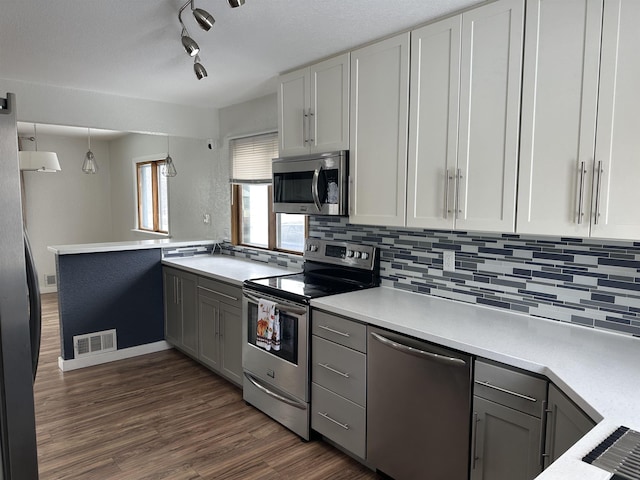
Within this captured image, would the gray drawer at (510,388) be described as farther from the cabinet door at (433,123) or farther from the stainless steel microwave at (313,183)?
the stainless steel microwave at (313,183)

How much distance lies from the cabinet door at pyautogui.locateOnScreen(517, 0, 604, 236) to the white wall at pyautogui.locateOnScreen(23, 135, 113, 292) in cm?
678

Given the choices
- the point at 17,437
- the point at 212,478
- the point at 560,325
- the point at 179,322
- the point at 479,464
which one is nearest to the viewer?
the point at 17,437

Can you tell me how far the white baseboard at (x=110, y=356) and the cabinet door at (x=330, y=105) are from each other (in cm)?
261

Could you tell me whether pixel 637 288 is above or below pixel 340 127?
below

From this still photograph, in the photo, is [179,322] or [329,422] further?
[179,322]

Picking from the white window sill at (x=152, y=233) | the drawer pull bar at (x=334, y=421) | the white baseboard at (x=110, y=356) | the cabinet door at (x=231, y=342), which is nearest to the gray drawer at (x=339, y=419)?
the drawer pull bar at (x=334, y=421)

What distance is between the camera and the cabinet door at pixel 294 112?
2977 mm

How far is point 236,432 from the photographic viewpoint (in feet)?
9.25

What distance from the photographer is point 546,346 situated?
70.4 inches

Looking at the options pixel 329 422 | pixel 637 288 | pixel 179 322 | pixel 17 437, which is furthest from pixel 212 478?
pixel 637 288

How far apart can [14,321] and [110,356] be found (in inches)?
115

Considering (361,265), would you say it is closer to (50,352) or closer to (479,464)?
(479,464)

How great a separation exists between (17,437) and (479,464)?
1699 millimetres

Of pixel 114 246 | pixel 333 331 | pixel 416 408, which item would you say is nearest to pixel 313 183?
pixel 333 331
